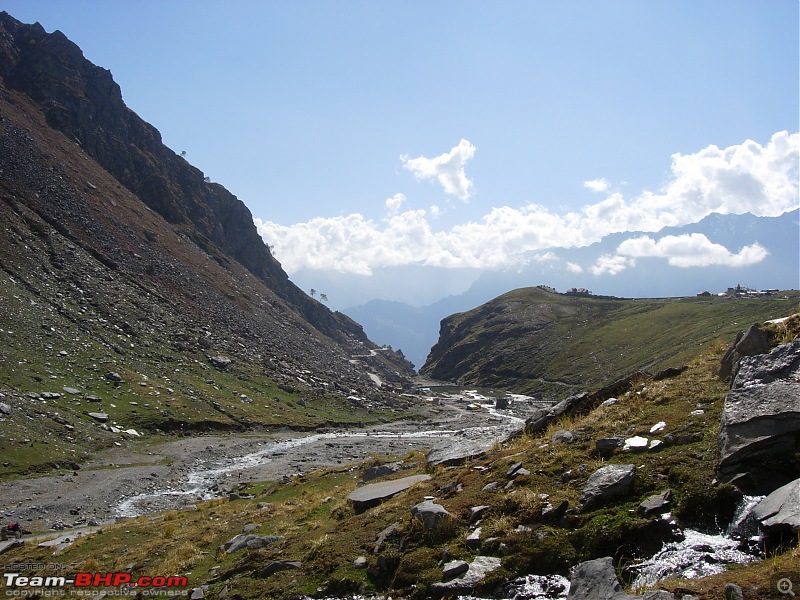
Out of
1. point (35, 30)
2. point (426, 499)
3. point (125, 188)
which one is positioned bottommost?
point (426, 499)

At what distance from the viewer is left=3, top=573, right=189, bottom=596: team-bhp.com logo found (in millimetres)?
15745

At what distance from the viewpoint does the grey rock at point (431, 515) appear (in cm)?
1303

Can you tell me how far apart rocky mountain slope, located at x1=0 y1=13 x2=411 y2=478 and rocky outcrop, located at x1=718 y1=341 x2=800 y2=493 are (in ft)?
173

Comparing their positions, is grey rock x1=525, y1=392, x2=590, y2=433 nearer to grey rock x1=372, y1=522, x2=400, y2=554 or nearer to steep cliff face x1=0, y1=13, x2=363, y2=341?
grey rock x1=372, y1=522, x2=400, y2=554

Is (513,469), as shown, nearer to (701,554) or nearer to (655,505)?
(655,505)

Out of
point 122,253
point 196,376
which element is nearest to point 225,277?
point 122,253

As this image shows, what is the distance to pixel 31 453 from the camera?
4534 centimetres

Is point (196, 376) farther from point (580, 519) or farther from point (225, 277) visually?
point (580, 519)

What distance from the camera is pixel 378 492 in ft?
63.5

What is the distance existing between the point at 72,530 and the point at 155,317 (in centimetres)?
7712

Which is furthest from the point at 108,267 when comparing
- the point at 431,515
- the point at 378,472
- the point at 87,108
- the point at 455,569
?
the point at 455,569

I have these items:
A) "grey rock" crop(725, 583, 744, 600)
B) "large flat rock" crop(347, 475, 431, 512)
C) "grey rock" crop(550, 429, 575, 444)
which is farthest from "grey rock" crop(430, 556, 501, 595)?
"large flat rock" crop(347, 475, 431, 512)
